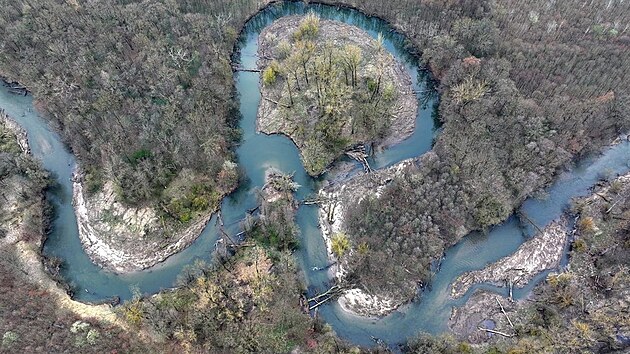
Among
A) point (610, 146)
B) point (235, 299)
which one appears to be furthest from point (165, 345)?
point (610, 146)

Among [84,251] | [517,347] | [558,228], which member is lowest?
[84,251]

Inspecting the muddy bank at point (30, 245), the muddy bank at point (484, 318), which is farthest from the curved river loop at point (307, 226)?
the muddy bank at point (30, 245)

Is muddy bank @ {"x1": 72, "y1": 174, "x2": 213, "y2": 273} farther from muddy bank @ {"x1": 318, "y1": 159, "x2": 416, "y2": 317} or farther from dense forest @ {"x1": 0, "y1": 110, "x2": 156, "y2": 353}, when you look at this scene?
muddy bank @ {"x1": 318, "y1": 159, "x2": 416, "y2": 317}

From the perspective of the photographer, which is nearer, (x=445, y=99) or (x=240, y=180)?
(x=240, y=180)

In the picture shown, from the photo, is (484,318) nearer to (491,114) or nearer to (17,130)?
(491,114)

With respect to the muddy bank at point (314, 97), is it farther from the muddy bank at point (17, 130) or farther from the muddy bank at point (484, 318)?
the muddy bank at point (17, 130)

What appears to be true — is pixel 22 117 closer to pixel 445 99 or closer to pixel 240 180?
pixel 240 180
